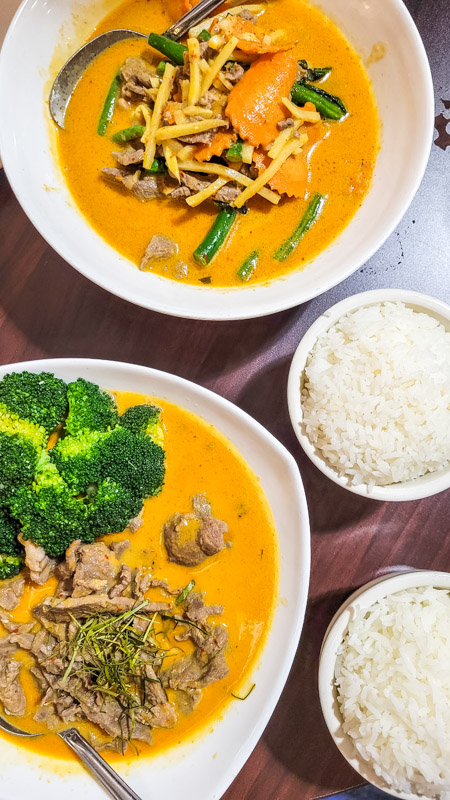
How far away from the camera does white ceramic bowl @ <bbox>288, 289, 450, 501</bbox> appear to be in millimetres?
2240

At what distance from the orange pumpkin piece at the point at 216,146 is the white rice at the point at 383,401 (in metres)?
0.84

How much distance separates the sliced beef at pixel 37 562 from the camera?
7.50 feet

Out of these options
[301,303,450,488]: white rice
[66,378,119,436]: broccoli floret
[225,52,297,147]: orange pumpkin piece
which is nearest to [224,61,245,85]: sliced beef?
[225,52,297,147]: orange pumpkin piece

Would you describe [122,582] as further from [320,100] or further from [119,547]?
[320,100]

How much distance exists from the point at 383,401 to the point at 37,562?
147 cm

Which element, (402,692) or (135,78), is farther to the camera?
(135,78)

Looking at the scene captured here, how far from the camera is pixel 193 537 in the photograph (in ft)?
7.65

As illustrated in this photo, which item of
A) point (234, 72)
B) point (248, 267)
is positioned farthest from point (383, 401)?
point (234, 72)

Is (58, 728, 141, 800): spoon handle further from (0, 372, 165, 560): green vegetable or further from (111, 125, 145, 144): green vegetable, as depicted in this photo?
(111, 125, 145, 144): green vegetable

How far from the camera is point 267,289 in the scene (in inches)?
91.4

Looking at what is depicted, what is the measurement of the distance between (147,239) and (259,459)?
99cm

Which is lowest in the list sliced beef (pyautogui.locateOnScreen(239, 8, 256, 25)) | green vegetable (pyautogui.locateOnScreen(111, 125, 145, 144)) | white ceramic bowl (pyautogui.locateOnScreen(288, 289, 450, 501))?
white ceramic bowl (pyautogui.locateOnScreen(288, 289, 450, 501))

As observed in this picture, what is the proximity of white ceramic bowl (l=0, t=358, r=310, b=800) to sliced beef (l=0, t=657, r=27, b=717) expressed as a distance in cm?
16

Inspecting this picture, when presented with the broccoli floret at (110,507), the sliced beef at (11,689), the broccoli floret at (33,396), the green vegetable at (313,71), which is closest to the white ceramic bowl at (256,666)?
the broccoli floret at (33,396)
